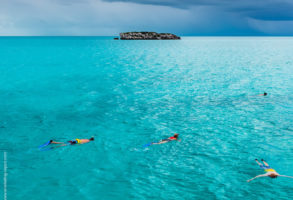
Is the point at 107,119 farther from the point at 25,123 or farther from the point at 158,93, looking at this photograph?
the point at 158,93

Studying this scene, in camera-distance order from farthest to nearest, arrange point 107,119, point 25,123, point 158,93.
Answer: point 158,93
point 107,119
point 25,123

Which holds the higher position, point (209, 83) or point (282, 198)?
point (209, 83)

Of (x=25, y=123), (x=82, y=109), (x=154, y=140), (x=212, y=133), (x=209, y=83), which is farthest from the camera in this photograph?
(x=209, y=83)

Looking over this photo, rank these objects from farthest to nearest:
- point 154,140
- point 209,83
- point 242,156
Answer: point 209,83, point 154,140, point 242,156

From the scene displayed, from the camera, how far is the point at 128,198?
1548 centimetres

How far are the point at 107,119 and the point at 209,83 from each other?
28152mm

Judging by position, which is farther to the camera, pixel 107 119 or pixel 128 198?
pixel 107 119

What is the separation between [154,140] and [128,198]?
8584 mm

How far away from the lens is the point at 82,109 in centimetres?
3297

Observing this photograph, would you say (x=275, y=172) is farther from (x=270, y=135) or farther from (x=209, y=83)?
(x=209, y=83)

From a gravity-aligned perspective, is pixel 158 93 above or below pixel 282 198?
above

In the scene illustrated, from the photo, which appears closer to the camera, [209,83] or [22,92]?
[22,92]

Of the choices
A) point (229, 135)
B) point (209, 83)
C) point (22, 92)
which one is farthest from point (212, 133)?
point (22, 92)

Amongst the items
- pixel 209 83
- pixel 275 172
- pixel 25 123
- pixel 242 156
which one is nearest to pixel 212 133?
pixel 242 156
